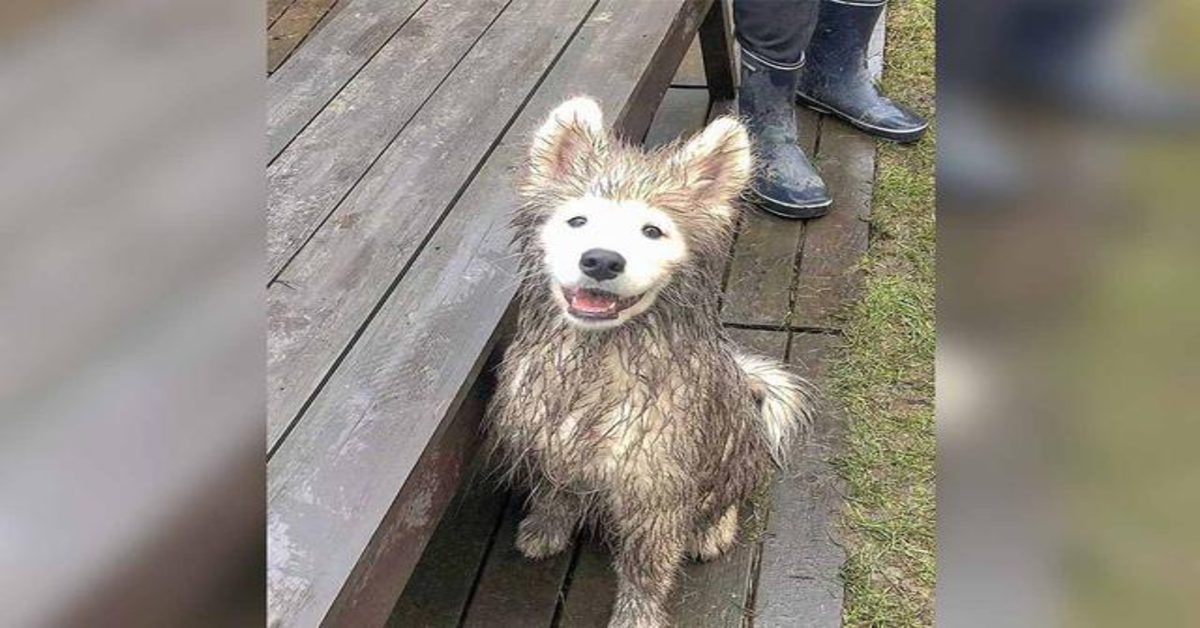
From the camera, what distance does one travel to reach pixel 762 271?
2.59m

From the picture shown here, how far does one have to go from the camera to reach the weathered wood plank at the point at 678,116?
3066 millimetres

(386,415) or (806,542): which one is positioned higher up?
(386,415)

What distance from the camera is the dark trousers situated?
255 centimetres

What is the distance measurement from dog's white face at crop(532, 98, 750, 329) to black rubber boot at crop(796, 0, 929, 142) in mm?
Answer: 1478

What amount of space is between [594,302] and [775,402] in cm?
56
